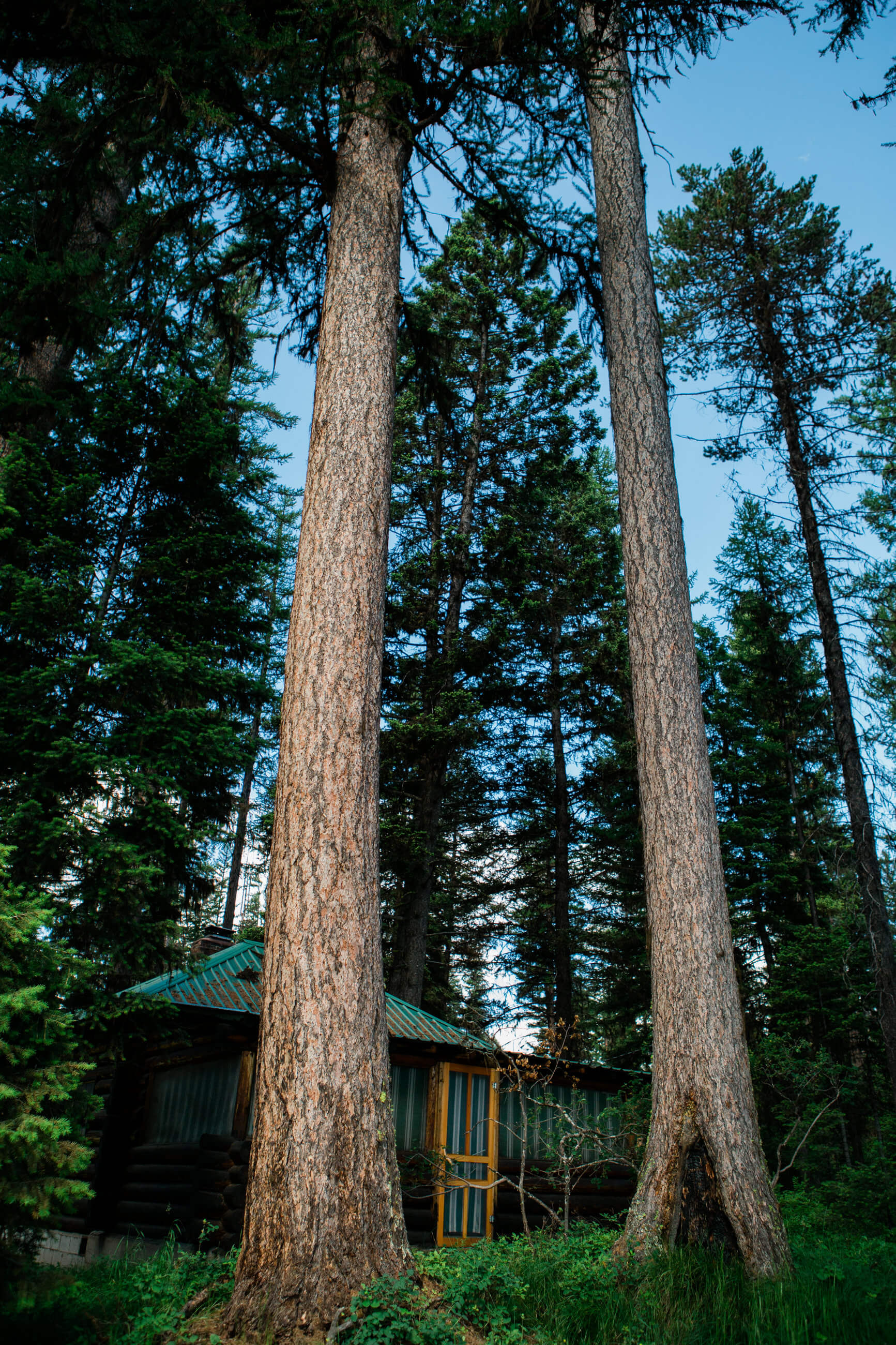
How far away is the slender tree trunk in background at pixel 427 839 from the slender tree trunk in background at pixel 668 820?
7.19 m

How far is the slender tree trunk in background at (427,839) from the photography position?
13.7 metres

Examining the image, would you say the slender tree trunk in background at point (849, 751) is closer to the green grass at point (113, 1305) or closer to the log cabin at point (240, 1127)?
the log cabin at point (240, 1127)

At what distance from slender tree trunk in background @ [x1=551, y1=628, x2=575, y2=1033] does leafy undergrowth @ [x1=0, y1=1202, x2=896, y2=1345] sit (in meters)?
10.5

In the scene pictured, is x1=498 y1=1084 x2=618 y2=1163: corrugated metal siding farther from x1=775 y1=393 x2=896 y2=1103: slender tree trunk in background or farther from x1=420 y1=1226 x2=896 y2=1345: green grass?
x1=420 y1=1226 x2=896 y2=1345: green grass

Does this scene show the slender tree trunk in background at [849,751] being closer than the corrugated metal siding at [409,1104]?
Yes

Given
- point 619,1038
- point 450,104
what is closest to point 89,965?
point 450,104

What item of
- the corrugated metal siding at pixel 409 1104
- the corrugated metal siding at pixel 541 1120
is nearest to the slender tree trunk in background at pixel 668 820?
the corrugated metal siding at pixel 409 1104

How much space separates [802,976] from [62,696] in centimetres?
1486

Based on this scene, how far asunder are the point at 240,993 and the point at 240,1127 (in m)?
1.46

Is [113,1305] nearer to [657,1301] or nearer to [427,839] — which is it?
[657,1301]

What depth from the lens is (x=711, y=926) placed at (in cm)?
598

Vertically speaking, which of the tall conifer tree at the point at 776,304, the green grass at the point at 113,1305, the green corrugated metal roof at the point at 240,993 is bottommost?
the green grass at the point at 113,1305

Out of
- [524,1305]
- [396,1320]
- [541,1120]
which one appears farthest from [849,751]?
[396,1320]

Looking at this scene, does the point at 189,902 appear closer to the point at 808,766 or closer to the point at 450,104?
the point at 450,104
